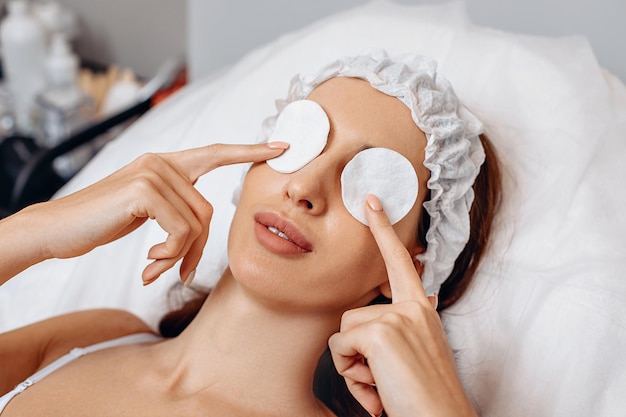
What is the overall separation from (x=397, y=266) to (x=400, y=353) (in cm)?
11

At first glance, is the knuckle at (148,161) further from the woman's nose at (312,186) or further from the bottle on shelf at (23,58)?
the bottle on shelf at (23,58)

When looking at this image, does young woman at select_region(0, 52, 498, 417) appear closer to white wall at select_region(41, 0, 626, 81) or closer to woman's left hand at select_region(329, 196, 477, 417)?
woman's left hand at select_region(329, 196, 477, 417)

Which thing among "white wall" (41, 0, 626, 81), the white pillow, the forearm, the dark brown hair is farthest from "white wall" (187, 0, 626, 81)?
the forearm

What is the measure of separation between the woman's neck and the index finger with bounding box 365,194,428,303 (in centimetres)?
17

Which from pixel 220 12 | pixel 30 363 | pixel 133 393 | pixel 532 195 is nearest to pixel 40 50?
pixel 220 12

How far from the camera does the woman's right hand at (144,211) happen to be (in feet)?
2.75

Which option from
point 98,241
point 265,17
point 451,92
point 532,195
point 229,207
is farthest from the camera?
point 265,17

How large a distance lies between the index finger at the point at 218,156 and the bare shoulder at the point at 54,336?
1.17 ft

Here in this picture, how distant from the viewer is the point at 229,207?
123 centimetres

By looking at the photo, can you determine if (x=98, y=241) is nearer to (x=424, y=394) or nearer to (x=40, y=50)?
(x=424, y=394)

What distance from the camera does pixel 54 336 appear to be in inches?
42.3

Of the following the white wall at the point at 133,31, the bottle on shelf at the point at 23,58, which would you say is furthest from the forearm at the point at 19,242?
the white wall at the point at 133,31

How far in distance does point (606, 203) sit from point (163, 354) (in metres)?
0.70

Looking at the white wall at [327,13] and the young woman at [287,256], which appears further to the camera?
the white wall at [327,13]
